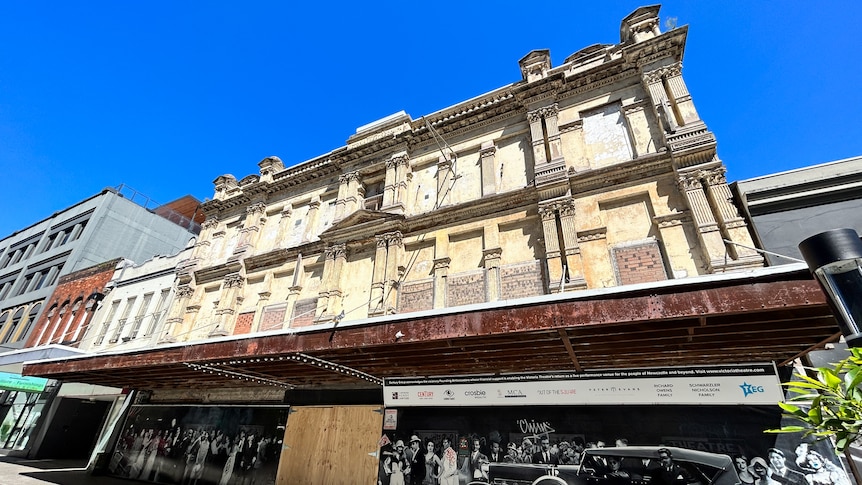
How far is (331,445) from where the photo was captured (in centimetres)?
1006

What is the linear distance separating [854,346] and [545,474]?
633cm

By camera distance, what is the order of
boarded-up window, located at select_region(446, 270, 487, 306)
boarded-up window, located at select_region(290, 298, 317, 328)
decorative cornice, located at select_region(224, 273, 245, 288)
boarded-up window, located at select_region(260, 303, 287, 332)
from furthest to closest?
decorative cornice, located at select_region(224, 273, 245, 288) → boarded-up window, located at select_region(260, 303, 287, 332) → boarded-up window, located at select_region(290, 298, 317, 328) → boarded-up window, located at select_region(446, 270, 487, 306)

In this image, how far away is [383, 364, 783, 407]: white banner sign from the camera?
664 centimetres

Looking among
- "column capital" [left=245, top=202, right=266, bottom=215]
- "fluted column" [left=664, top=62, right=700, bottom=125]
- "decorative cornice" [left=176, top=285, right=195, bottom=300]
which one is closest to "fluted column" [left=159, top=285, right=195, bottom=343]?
"decorative cornice" [left=176, top=285, right=195, bottom=300]

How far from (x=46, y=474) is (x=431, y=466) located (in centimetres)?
1377

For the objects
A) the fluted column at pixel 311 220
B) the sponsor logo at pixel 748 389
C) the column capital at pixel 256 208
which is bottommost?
the sponsor logo at pixel 748 389

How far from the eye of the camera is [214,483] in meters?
11.0

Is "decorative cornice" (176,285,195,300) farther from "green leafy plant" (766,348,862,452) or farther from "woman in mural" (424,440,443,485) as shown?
"green leafy plant" (766,348,862,452)

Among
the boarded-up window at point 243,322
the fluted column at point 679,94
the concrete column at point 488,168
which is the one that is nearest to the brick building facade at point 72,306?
the boarded-up window at point 243,322

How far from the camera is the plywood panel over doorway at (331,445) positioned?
953 cm

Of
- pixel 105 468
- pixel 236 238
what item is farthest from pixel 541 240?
pixel 105 468

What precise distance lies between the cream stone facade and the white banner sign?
2.56m

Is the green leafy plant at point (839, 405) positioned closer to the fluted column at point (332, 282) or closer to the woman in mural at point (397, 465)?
the woman in mural at point (397, 465)

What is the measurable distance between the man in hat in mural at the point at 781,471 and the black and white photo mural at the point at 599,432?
2 centimetres
